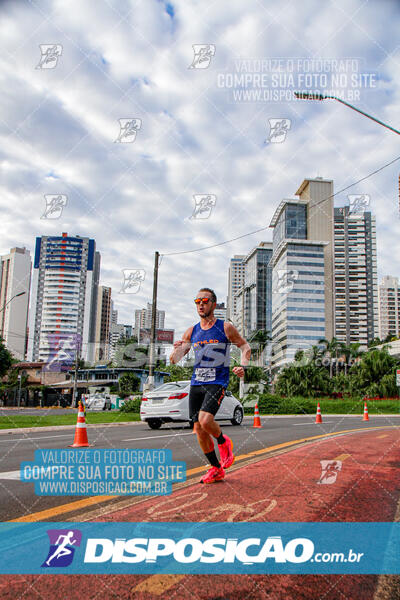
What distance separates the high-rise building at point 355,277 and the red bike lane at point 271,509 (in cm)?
18608

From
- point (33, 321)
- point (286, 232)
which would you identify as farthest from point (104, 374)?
point (286, 232)

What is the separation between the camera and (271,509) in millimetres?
3553

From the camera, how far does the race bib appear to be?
15.0 ft

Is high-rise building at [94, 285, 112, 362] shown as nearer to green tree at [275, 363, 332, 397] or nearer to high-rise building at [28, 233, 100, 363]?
high-rise building at [28, 233, 100, 363]

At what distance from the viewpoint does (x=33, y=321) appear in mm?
138875

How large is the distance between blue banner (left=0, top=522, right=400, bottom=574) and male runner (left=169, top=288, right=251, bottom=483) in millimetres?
1432

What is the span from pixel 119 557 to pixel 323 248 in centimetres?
15804

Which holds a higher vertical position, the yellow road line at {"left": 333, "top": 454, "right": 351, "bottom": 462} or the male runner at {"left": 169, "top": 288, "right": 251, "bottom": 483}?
the male runner at {"left": 169, "top": 288, "right": 251, "bottom": 483}

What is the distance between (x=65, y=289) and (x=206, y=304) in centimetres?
14917

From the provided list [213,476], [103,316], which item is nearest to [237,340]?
[213,476]

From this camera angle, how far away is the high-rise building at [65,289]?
5094 inches

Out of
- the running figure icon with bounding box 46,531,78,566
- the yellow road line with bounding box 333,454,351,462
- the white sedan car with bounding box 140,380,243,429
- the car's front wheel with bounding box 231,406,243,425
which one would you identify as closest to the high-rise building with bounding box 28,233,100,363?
the car's front wheel with bounding box 231,406,243,425

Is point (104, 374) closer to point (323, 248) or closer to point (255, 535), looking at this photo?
point (255, 535)

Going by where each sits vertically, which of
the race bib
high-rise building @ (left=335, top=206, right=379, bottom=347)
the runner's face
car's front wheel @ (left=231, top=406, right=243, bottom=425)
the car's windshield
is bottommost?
car's front wheel @ (left=231, top=406, right=243, bottom=425)
